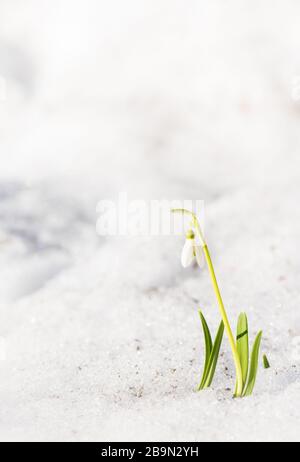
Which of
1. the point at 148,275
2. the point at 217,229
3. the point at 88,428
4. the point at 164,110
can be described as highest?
the point at 164,110

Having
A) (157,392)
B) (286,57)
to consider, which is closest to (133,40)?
(286,57)

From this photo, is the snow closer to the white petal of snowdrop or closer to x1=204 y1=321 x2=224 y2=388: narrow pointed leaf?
x1=204 y1=321 x2=224 y2=388: narrow pointed leaf

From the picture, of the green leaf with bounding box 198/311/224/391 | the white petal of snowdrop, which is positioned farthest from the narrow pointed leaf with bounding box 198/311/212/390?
the white petal of snowdrop

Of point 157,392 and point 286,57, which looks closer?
point 157,392

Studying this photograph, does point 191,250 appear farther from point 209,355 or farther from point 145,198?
point 145,198

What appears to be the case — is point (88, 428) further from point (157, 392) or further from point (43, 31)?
point (43, 31)
